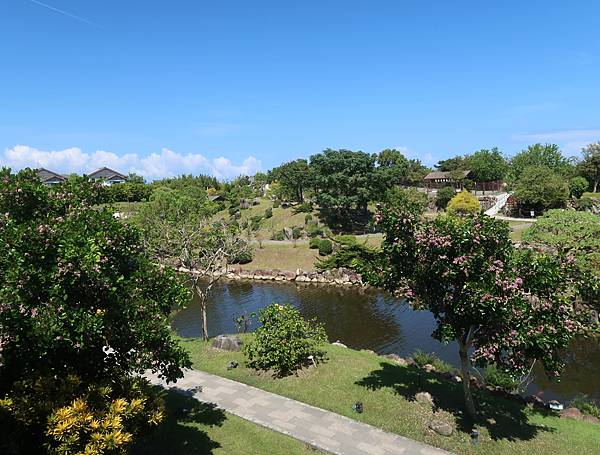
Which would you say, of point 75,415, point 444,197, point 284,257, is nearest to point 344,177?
point 284,257

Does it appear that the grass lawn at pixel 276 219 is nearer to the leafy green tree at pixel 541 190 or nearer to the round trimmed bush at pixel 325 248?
the round trimmed bush at pixel 325 248

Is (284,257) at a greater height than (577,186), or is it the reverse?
(577,186)

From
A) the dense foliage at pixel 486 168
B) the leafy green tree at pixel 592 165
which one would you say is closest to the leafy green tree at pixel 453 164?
the dense foliage at pixel 486 168

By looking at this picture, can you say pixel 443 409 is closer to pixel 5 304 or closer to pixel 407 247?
pixel 407 247

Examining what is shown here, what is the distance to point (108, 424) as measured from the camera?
31.2 ft

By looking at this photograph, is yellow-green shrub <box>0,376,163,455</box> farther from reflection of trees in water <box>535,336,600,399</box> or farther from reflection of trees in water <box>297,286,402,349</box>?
reflection of trees in water <box>535,336,600,399</box>

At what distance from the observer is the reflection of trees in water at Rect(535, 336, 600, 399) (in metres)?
22.6

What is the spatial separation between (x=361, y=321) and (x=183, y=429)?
2120 cm

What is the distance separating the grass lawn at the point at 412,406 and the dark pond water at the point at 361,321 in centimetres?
627

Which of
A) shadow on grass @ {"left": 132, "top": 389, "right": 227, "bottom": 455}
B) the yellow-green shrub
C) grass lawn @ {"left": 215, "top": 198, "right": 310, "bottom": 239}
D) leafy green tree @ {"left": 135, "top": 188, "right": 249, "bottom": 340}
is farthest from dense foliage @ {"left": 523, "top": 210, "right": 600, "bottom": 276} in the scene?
grass lawn @ {"left": 215, "top": 198, "right": 310, "bottom": 239}

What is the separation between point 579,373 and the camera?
24.5 meters

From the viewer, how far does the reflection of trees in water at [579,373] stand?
74.0ft

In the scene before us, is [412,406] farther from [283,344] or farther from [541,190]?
[541,190]

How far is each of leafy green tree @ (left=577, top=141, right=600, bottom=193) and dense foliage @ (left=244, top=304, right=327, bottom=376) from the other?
78784mm
